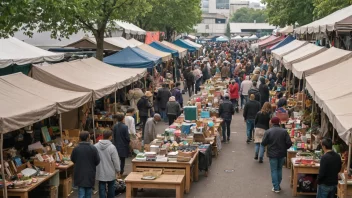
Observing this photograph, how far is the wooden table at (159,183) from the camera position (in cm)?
966

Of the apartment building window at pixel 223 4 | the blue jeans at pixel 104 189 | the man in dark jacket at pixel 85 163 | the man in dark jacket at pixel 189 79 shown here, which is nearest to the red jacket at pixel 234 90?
the man in dark jacket at pixel 189 79

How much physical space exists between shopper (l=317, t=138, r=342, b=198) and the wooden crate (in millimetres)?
4955

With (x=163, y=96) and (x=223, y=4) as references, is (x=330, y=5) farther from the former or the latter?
(x=223, y=4)

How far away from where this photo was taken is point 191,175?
11398 millimetres

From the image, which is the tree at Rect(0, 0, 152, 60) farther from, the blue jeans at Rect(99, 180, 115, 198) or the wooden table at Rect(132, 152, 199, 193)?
the blue jeans at Rect(99, 180, 115, 198)

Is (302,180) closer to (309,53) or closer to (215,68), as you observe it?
(309,53)

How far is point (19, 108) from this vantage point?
911 centimetres

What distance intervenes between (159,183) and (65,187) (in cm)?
205

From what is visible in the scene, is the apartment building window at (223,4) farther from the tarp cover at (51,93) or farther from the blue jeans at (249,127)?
the tarp cover at (51,93)

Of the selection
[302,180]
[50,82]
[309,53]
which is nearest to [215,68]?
[309,53]

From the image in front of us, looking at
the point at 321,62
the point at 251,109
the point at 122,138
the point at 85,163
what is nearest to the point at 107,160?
the point at 85,163

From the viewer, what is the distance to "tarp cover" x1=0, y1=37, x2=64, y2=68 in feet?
51.4

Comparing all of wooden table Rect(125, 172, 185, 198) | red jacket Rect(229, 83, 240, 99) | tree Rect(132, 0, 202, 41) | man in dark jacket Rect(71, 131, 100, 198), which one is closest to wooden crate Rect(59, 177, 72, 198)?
wooden table Rect(125, 172, 185, 198)

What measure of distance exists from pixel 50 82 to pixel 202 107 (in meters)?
5.59
